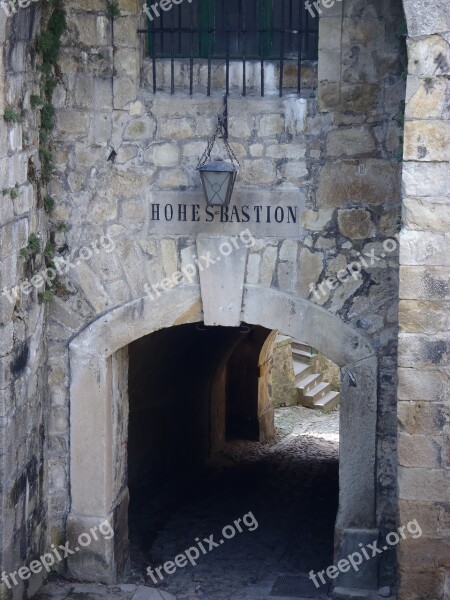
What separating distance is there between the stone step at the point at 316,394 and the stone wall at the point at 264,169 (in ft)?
26.8

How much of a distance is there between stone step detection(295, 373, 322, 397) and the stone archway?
802 centimetres

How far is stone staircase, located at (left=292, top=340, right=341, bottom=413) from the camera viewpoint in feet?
49.3

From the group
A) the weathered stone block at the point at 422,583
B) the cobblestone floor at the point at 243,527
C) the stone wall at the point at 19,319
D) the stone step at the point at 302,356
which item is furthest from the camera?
the stone step at the point at 302,356

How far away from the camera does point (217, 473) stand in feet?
34.2

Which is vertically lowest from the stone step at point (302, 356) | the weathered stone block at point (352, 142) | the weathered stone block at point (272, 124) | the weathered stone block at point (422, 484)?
the stone step at point (302, 356)

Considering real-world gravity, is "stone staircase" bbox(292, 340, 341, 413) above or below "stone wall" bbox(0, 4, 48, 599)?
below

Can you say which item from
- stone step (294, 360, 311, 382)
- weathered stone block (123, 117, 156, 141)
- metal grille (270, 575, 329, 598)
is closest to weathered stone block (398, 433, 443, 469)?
metal grille (270, 575, 329, 598)

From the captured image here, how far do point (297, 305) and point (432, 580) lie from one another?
178 cm

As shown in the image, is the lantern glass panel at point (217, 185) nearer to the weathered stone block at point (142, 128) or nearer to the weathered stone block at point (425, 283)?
the weathered stone block at point (142, 128)

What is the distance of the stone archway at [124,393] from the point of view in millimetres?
6684

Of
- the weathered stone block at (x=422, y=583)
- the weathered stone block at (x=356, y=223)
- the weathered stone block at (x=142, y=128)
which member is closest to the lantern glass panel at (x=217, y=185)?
the weathered stone block at (x=142, y=128)

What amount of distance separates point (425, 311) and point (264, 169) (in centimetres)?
144

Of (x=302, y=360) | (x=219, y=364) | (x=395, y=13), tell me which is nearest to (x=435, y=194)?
(x=395, y=13)

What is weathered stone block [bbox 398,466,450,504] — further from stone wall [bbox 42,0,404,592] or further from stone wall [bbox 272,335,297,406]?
stone wall [bbox 272,335,297,406]
